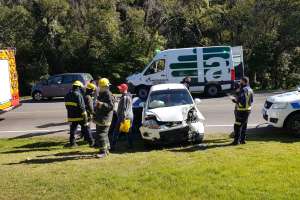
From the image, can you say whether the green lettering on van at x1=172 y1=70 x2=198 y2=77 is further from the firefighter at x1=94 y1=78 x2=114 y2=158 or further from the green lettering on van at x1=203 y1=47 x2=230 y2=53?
the firefighter at x1=94 y1=78 x2=114 y2=158

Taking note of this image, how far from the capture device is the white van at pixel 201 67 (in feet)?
83.0

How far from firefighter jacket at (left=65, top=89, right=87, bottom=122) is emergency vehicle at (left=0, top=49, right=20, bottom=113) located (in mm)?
6637

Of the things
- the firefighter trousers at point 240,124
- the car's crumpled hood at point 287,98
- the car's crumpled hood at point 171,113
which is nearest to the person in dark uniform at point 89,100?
the car's crumpled hood at point 171,113

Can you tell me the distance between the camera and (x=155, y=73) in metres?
25.8

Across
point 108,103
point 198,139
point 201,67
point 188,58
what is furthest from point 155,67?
point 108,103

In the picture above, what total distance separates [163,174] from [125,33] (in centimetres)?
2805

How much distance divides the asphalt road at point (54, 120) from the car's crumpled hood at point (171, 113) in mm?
2121

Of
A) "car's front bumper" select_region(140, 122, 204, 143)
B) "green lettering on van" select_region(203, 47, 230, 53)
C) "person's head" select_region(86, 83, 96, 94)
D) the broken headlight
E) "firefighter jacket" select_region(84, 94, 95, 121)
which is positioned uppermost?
"green lettering on van" select_region(203, 47, 230, 53)

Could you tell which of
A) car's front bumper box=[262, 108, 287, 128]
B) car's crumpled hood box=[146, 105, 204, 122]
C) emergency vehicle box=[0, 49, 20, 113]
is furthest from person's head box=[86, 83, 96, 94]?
emergency vehicle box=[0, 49, 20, 113]

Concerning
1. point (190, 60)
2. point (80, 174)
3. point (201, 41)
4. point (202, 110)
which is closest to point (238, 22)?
point (201, 41)

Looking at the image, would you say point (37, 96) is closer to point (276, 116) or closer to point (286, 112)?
point (276, 116)

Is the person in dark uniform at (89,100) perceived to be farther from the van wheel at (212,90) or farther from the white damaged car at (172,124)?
the van wheel at (212,90)

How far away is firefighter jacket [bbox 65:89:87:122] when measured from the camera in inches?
506

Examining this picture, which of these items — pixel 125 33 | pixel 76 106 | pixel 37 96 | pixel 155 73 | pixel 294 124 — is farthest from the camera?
pixel 125 33
